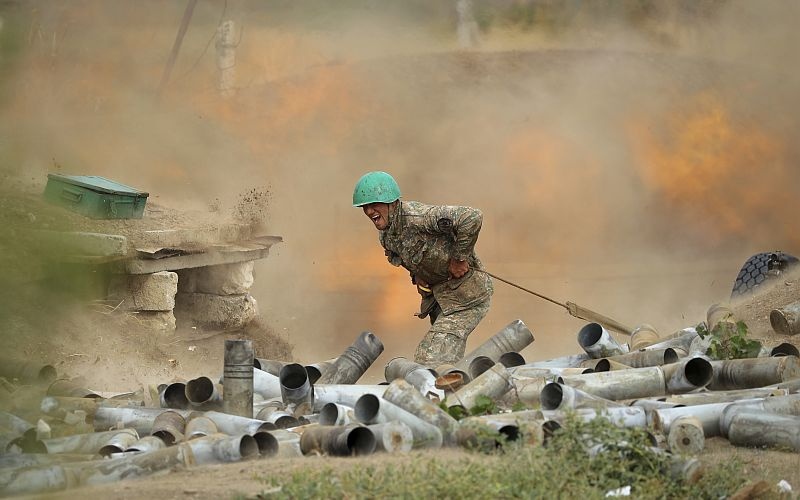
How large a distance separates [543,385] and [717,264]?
12530mm

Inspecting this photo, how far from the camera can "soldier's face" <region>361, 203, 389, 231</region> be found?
9.04m

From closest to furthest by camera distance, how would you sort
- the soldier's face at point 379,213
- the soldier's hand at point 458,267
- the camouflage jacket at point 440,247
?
Result: the camouflage jacket at point 440,247
the soldier's face at point 379,213
the soldier's hand at point 458,267

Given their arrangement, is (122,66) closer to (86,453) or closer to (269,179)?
(269,179)

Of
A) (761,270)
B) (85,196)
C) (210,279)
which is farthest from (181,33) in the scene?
(761,270)

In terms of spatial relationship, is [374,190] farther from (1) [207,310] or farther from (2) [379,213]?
(1) [207,310]

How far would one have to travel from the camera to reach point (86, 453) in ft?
20.6

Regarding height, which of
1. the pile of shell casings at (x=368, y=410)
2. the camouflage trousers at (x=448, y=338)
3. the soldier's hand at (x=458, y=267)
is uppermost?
the soldier's hand at (x=458, y=267)

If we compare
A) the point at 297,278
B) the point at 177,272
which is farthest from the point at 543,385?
the point at 297,278

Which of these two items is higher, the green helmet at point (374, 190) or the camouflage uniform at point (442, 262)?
the green helmet at point (374, 190)

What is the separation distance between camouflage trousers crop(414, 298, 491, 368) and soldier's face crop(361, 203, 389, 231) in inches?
37.9

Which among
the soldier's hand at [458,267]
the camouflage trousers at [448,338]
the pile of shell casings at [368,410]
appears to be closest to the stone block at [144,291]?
the pile of shell casings at [368,410]

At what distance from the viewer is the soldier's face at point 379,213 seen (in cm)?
904

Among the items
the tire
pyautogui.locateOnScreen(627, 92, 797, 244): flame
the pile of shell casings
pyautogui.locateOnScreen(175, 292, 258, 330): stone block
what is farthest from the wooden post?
the pile of shell casings

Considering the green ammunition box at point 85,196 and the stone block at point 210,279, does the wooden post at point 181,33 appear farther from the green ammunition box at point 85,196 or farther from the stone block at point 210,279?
the green ammunition box at point 85,196
